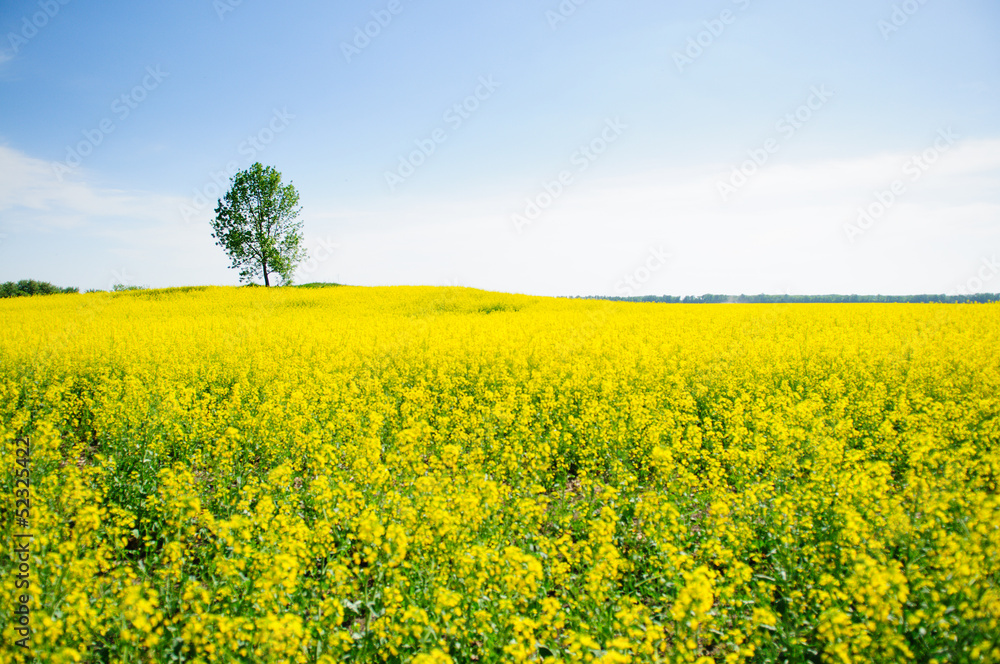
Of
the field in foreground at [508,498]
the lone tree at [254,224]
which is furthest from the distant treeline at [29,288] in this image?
the field in foreground at [508,498]

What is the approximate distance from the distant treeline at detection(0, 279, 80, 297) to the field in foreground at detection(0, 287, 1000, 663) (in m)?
72.7

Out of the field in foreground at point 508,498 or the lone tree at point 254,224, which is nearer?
the field in foreground at point 508,498

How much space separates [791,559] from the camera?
4.84 meters

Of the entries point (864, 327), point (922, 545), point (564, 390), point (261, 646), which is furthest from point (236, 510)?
point (864, 327)

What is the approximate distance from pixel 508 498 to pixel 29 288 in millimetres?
93388

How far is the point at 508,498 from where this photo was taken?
602 centimetres

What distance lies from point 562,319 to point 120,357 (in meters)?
15.9

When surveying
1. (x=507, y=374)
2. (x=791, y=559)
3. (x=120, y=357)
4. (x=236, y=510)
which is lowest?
(x=791, y=559)

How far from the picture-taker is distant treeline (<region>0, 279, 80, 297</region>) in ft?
219

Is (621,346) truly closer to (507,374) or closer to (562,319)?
(507,374)

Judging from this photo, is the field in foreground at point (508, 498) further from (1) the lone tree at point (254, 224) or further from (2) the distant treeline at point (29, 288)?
(2) the distant treeline at point (29, 288)

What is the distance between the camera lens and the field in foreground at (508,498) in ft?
12.3

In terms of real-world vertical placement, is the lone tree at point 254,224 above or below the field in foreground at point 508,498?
above

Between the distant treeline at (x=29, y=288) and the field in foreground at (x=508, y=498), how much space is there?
2863 inches
